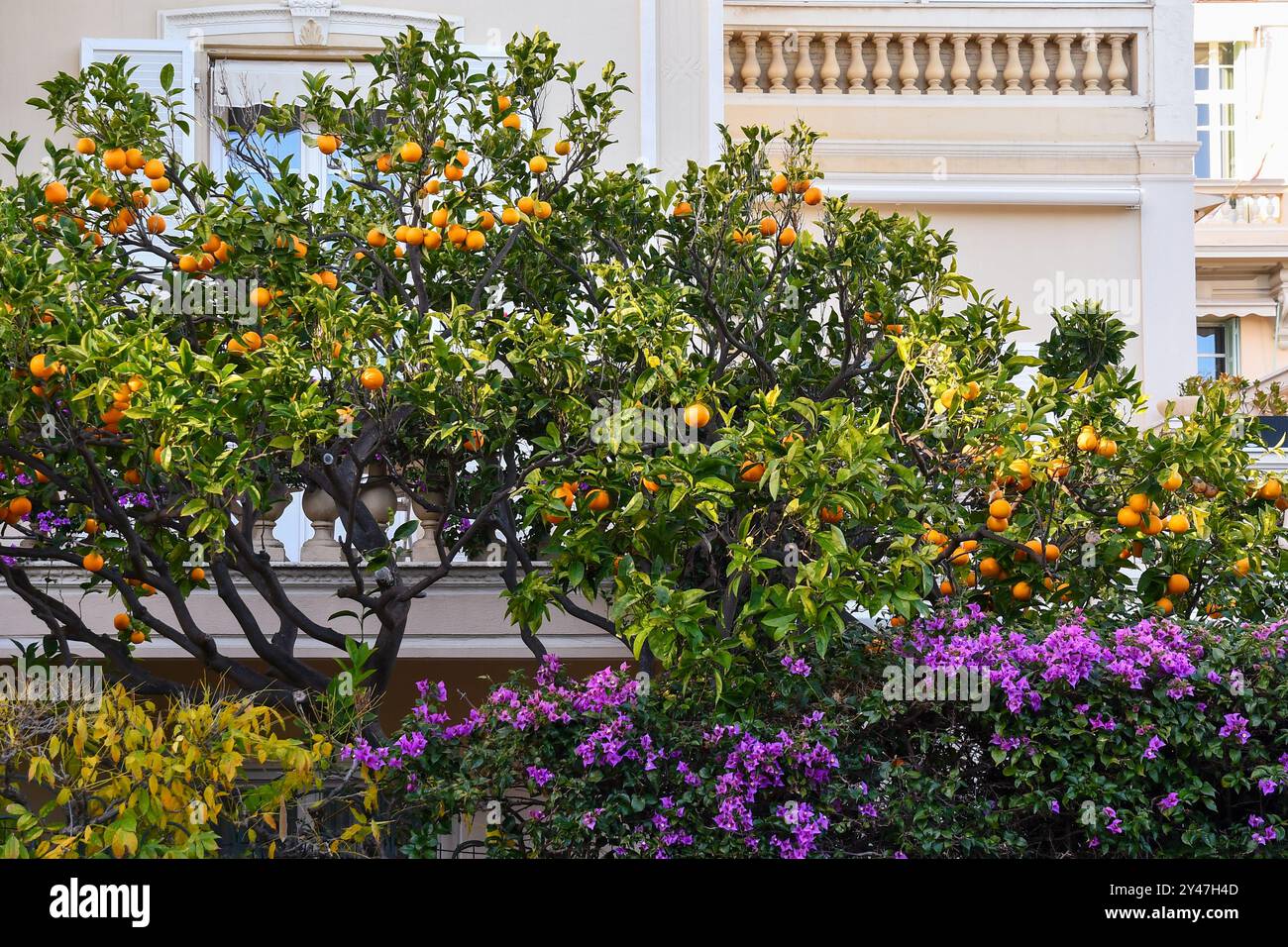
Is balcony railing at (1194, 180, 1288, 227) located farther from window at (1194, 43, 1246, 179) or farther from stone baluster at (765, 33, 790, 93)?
stone baluster at (765, 33, 790, 93)

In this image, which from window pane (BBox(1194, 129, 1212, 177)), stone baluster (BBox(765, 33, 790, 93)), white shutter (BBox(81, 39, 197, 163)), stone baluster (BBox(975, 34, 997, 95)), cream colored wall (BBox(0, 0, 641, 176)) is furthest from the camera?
window pane (BBox(1194, 129, 1212, 177))

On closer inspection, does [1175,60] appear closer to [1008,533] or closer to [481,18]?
[481,18]

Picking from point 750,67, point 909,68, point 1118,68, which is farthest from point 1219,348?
point 750,67

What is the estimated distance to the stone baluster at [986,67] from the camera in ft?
40.3

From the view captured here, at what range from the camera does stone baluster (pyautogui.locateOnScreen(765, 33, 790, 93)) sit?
480 inches

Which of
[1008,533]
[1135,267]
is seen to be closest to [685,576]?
[1008,533]

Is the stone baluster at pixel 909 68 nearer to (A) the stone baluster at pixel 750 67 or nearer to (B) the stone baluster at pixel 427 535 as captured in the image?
(A) the stone baluster at pixel 750 67

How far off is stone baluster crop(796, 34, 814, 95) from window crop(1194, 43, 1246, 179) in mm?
9927

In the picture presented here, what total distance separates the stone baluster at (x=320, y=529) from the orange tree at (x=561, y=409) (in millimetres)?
350

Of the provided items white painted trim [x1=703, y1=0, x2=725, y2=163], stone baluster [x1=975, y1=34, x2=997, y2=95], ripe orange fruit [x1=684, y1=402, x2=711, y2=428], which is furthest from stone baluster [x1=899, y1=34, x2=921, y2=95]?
ripe orange fruit [x1=684, y1=402, x2=711, y2=428]

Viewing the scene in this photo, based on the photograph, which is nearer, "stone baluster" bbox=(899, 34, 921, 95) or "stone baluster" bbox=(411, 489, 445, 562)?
"stone baluster" bbox=(411, 489, 445, 562)

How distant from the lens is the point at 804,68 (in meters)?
12.2

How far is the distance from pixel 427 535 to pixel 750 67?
219 inches
